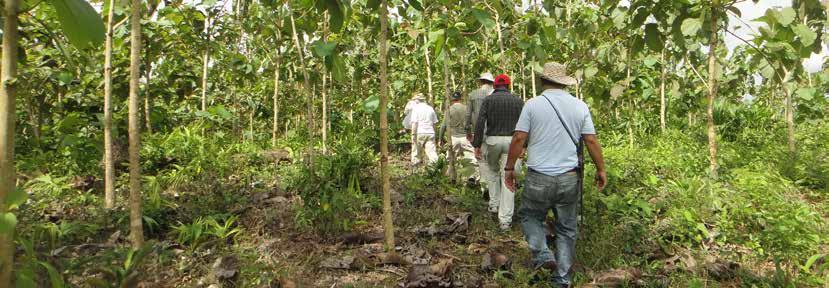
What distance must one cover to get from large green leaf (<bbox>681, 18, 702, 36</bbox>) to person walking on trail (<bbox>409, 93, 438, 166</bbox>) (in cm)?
486

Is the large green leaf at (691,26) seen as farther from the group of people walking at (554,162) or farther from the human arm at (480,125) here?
the human arm at (480,125)

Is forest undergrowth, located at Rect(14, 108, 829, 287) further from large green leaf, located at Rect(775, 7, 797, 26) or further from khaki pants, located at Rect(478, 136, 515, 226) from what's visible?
large green leaf, located at Rect(775, 7, 797, 26)

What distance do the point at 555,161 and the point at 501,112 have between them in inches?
64.4

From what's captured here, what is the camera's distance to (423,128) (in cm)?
852

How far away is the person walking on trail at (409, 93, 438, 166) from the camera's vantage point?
855 cm

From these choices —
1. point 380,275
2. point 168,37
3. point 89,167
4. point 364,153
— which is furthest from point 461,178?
point 89,167

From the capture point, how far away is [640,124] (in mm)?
11789

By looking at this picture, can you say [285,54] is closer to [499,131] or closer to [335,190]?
[335,190]

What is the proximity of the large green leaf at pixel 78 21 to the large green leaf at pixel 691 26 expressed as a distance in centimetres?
411

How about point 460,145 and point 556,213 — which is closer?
point 556,213

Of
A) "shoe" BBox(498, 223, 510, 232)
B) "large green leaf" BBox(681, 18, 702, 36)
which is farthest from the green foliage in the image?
"large green leaf" BBox(681, 18, 702, 36)

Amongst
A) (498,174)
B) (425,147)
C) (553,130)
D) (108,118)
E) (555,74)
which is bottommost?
(498,174)

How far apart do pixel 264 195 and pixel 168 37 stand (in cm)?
201

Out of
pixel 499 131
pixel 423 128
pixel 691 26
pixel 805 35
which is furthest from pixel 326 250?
pixel 423 128
